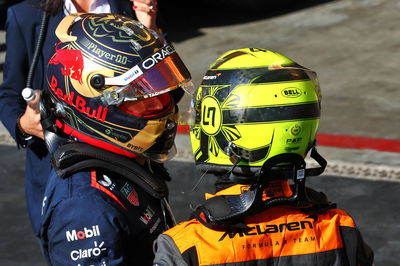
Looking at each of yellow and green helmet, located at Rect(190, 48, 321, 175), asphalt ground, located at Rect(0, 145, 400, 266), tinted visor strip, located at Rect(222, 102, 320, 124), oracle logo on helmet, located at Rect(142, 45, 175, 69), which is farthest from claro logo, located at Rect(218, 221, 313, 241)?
asphalt ground, located at Rect(0, 145, 400, 266)

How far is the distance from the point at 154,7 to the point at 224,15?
25.4 feet

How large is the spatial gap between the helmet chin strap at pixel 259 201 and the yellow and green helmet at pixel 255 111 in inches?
Result: 2.1

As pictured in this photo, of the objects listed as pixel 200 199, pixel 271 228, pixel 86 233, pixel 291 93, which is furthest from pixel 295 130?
pixel 200 199

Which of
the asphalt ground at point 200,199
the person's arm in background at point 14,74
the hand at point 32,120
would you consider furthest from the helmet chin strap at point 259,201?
the asphalt ground at point 200,199

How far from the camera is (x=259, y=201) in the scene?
2.62 meters

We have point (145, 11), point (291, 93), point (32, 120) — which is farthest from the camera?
point (145, 11)

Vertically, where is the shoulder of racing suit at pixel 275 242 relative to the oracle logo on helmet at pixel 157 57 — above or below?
below

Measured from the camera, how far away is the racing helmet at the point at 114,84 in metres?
2.92

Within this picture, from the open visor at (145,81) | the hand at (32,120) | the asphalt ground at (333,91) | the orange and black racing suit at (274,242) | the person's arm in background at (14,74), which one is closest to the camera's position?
the orange and black racing suit at (274,242)

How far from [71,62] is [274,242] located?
3.34ft

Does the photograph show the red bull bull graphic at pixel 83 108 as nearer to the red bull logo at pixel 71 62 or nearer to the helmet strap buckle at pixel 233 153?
the red bull logo at pixel 71 62

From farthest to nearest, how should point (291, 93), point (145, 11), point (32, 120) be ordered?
point (145, 11)
point (32, 120)
point (291, 93)

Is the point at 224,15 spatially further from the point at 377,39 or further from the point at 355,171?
the point at 355,171

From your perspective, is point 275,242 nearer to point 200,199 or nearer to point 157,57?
point 157,57
